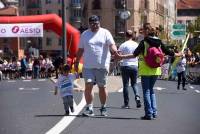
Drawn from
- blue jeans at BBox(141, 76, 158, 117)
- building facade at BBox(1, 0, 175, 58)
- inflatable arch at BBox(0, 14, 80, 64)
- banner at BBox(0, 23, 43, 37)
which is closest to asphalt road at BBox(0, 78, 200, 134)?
blue jeans at BBox(141, 76, 158, 117)

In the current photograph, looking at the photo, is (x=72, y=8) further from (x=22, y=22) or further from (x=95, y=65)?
(x=95, y=65)

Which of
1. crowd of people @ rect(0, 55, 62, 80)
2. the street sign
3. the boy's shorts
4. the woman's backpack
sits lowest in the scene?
crowd of people @ rect(0, 55, 62, 80)

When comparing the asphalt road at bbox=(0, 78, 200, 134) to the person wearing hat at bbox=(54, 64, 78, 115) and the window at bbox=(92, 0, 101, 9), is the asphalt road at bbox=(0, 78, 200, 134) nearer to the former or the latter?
the person wearing hat at bbox=(54, 64, 78, 115)

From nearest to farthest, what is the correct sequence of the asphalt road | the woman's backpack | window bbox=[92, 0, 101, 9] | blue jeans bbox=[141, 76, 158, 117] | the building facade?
the asphalt road, blue jeans bbox=[141, 76, 158, 117], the woman's backpack, the building facade, window bbox=[92, 0, 101, 9]


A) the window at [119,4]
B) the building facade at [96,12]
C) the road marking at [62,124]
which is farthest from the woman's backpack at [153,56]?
the window at [119,4]

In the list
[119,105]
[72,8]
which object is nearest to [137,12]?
[72,8]

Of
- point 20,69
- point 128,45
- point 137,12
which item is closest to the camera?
point 128,45

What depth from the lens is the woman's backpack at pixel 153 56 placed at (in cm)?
1306

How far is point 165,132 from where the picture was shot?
10938mm

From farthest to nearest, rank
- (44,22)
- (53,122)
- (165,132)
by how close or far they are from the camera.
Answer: (44,22) < (53,122) < (165,132)

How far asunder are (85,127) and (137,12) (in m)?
100

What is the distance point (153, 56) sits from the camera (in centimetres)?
1308

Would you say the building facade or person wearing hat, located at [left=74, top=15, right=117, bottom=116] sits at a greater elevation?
the building facade

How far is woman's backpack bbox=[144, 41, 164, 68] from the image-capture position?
1306cm
